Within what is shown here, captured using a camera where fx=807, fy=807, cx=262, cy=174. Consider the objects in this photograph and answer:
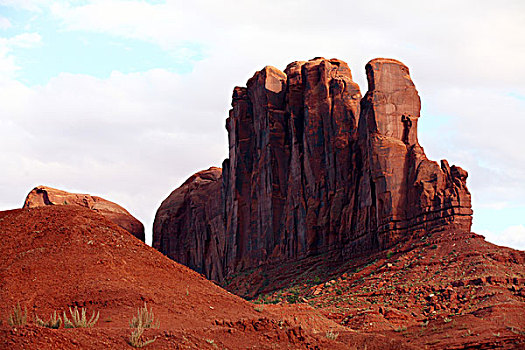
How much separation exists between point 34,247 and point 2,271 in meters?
2.36

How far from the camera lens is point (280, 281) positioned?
223 feet

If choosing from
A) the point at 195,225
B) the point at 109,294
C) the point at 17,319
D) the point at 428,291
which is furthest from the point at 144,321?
the point at 195,225

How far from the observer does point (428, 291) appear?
157ft

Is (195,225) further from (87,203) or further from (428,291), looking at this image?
(428,291)

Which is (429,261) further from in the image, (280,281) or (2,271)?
(2,271)

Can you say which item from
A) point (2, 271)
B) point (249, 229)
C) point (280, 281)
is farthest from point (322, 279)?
point (2, 271)

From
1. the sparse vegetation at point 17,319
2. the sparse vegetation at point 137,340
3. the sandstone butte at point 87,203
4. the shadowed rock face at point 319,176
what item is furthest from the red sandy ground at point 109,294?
the sandstone butte at point 87,203

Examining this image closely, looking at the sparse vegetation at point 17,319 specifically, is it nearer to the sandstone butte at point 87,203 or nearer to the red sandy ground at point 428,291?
the red sandy ground at point 428,291

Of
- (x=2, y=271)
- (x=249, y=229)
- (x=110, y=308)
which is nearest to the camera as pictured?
(x=110, y=308)

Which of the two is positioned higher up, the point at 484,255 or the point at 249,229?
the point at 249,229

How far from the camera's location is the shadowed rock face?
5778 cm

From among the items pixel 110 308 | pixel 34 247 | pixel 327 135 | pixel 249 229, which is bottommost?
pixel 110 308

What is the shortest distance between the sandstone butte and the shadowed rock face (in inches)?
292

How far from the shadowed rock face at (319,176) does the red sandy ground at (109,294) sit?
2656cm
